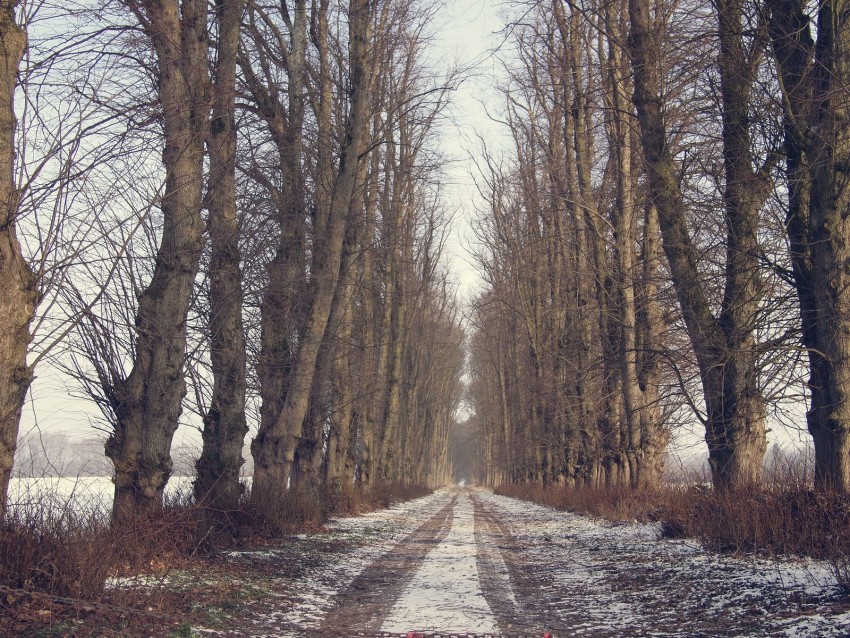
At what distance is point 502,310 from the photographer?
3431cm

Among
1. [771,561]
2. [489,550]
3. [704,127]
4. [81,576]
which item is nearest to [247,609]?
[81,576]

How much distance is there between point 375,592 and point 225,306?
5183 millimetres

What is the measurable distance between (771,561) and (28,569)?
6517mm

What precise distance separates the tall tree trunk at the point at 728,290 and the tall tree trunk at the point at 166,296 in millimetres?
5926

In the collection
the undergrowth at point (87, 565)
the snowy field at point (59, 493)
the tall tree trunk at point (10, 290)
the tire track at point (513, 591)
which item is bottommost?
the tire track at point (513, 591)

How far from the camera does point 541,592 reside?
25.1 feet

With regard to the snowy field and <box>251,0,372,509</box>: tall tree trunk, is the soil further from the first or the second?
<box>251,0,372,509</box>: tall tree trunk

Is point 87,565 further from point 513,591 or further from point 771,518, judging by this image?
point 771,518

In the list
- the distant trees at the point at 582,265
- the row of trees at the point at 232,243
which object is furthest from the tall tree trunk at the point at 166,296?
the distant trees at the point at 582,265

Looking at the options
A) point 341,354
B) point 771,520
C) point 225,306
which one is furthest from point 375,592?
point 341,354

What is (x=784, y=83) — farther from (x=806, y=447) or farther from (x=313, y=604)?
(x=313, y=604)

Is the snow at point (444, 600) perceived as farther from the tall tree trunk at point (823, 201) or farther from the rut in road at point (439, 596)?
the tall tree trunk at point (823, 201)

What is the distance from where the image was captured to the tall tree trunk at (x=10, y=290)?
547 centimetres

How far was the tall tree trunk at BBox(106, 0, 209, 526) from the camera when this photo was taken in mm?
8117
